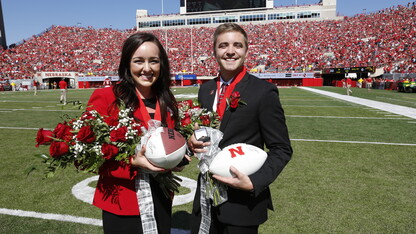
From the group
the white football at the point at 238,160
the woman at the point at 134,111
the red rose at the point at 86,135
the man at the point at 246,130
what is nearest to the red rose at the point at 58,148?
the red rose at the point at 86,135

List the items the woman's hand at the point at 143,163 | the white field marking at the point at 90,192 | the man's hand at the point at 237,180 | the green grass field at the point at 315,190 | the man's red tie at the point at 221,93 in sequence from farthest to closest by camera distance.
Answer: the white field marking at the point at 90,192
the green grass field at the point at 315,190
the man's red tie at the point at 221,93
the woman's hand at the point at 143,163
the man's hand at the point at 237,180

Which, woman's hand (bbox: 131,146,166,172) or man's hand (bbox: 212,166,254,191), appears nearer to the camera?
man's hand (bbox: 212,166,254,191)

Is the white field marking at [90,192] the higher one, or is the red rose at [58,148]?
the red rose at [58,148]

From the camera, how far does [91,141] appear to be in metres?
1.79

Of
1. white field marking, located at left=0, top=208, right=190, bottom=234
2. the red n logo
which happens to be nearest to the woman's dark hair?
the red n logo

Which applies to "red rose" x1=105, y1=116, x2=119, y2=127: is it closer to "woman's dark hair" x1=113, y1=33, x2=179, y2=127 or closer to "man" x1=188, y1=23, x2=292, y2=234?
"woman's dark hair" x1=113, y1=33, x2=179, y2=127

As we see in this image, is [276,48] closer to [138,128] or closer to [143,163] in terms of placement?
[138,128]

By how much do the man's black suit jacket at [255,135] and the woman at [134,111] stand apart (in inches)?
19.5

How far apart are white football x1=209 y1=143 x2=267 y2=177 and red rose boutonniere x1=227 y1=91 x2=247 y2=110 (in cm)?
26

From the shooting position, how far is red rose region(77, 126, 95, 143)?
1719mm

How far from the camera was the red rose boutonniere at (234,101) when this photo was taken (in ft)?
6.02

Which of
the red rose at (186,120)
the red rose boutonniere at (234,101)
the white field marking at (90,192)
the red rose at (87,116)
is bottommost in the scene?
the white field marking at (90,192)

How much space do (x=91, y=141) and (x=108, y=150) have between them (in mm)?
127

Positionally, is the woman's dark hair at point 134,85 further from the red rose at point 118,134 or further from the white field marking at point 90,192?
the white field marking at point 90,192
